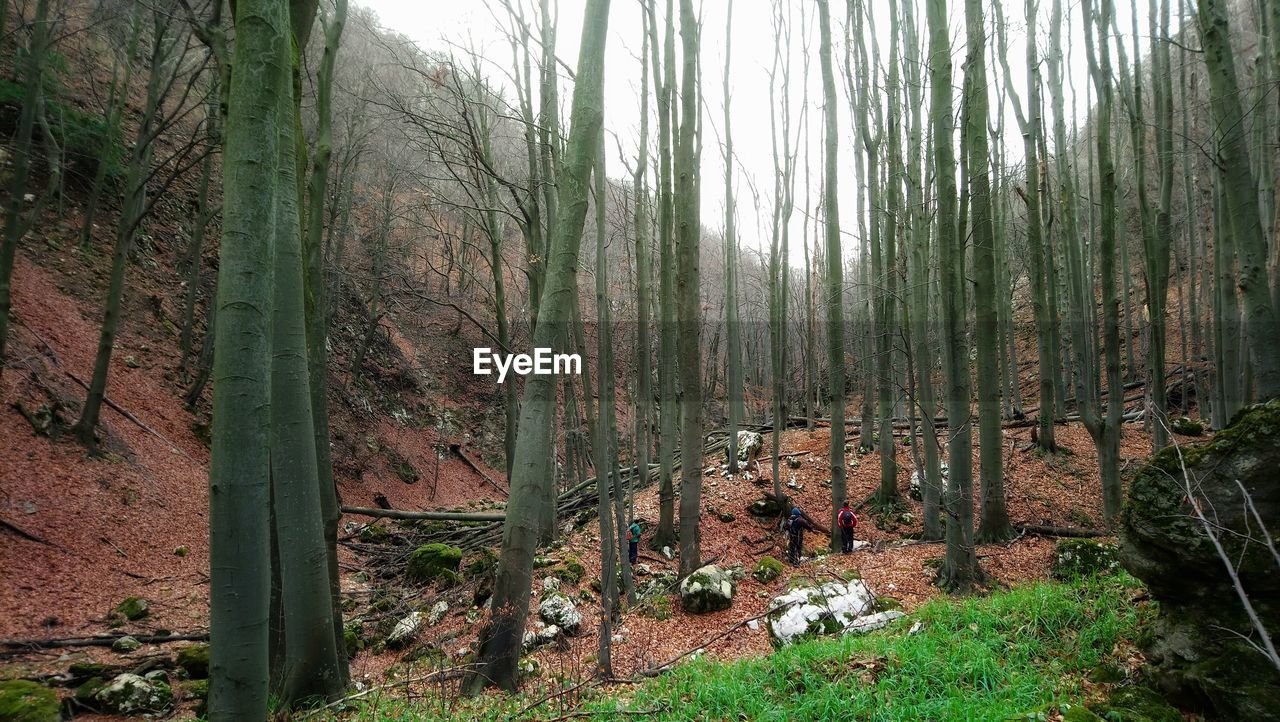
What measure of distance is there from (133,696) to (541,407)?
14.4ft

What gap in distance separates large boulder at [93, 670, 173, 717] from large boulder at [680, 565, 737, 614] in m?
6.12

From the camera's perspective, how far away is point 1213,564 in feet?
10.7

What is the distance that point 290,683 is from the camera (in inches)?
177

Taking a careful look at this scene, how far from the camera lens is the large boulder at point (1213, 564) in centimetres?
311

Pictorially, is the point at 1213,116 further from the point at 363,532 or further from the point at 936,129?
the point at 363,532

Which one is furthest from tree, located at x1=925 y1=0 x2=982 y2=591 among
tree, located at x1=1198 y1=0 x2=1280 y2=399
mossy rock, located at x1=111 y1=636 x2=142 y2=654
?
mossy rock, located at x1=111 y1=636 x2=142 y2=654

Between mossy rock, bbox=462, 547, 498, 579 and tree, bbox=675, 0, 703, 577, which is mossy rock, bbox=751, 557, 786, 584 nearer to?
tree, bbox=675, 0, 703, 577

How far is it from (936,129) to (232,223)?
27.2 feet

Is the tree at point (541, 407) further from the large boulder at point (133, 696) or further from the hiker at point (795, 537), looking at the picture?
the hiker at point (795, 537)

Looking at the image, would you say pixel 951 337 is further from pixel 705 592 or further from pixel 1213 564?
pixel 705 592

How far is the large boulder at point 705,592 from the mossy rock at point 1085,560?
4542mm

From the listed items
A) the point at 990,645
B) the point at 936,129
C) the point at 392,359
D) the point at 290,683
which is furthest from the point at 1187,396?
the point at 392,359

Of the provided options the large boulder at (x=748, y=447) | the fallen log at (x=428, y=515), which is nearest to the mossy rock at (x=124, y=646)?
the fallen log at (x=428, y=515)

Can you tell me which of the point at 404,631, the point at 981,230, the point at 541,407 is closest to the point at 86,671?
the point at 404,631
